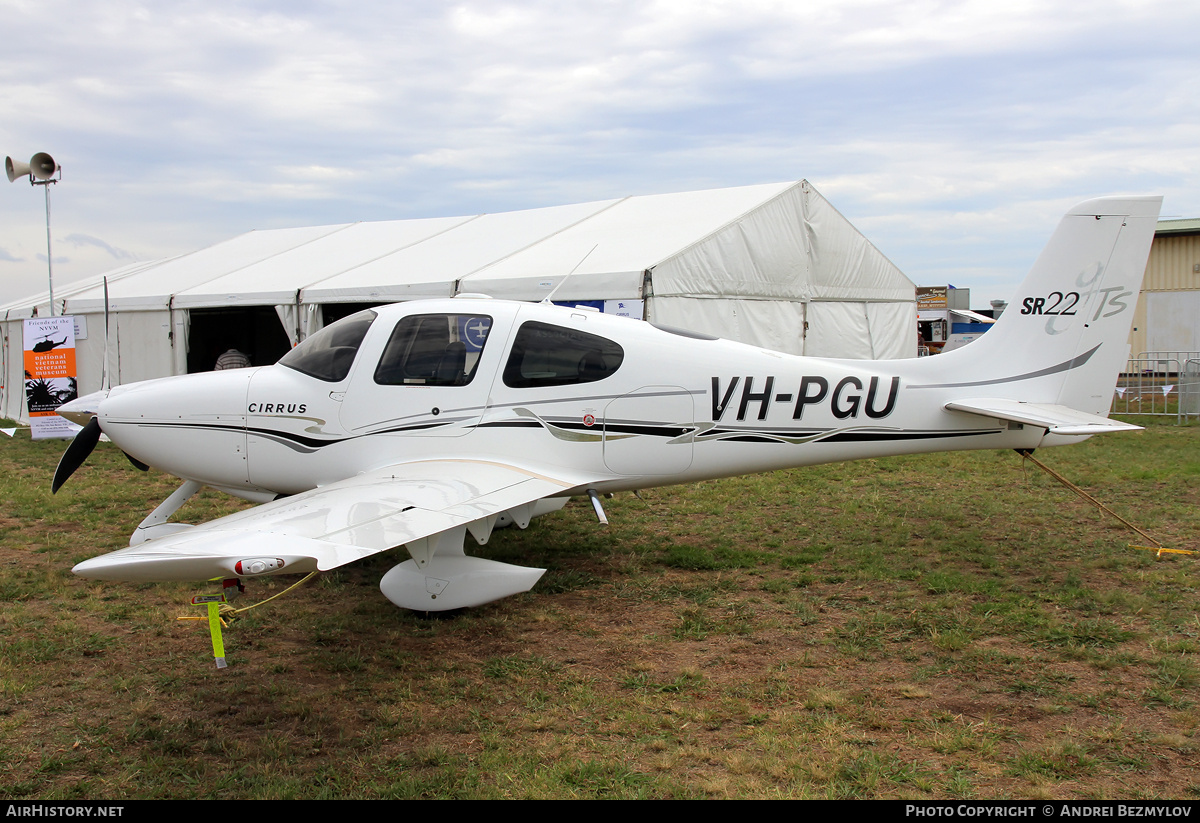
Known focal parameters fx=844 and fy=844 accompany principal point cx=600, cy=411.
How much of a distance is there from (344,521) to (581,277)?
7.88 m

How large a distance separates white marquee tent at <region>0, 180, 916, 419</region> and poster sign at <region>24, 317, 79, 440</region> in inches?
32.6

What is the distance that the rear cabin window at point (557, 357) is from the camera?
593 centimetres

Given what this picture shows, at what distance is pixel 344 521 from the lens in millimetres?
4371

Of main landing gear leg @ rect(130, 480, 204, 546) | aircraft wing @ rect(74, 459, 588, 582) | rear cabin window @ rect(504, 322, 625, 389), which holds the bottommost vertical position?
main landing gear leg @ rect(130, 480, 204, 546)

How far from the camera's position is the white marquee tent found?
12.4 metres

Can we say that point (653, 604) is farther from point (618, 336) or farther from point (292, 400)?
point (292, 400)

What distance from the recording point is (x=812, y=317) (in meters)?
14.9

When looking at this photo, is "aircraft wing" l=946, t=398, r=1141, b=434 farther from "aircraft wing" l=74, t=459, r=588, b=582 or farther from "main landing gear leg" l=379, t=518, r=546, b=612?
"main landing gear leg" l=379, t=518, r=546, b=612

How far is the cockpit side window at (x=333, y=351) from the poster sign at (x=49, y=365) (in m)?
10.5

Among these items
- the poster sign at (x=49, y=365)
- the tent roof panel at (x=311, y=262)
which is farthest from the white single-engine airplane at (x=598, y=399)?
the poster sign at (x=49, y=365)

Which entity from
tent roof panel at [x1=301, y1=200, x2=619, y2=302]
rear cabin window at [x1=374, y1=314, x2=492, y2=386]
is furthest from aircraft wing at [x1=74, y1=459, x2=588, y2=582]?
tent roof panel at [x1=301, y1=200, x2=619, y2=302]

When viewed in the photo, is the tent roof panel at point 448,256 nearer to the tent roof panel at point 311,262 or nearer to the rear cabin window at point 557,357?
the tent roof panel at point 311,262

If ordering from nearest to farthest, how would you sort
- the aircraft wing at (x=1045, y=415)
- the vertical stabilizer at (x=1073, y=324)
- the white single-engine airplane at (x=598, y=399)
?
the aircraft wing at (x=1045, y=415)
the white single-engine airplane at (x=598, y=399)
the vertical stabilizer at (x=1073, y=324)
